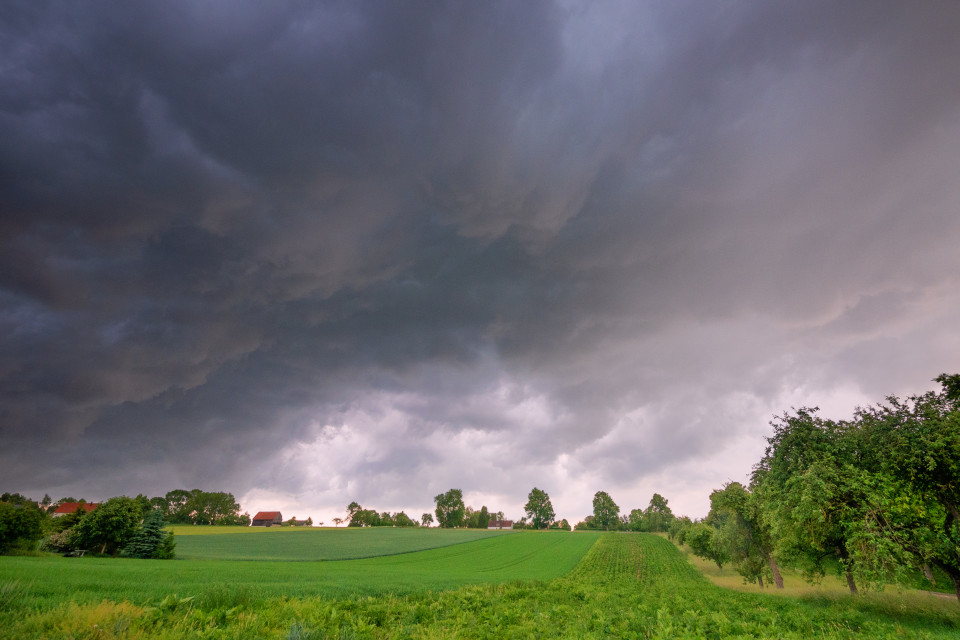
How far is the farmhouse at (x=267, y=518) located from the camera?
152 meters

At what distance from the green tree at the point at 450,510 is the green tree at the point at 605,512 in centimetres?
5793

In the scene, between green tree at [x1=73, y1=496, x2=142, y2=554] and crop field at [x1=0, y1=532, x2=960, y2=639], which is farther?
green tree at [x1=73, y1=496, x2=142, y2=554]

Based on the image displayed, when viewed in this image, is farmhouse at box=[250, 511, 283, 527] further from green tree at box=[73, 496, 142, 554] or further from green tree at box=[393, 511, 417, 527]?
green tree at box=[73, 496, 142, 554]

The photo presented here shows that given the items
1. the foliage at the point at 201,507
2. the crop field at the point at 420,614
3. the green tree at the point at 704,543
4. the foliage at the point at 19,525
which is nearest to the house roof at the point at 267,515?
the foliage at the point at 201,507

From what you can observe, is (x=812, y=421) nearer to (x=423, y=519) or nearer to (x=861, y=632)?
(x=861, y=632)

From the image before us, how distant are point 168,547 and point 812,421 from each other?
5602 centimetres

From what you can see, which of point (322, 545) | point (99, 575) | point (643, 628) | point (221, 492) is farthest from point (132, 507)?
point (221, 492)

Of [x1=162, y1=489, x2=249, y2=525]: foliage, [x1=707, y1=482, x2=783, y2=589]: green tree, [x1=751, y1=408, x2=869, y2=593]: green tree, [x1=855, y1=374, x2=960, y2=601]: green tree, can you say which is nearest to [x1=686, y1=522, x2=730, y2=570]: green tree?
[x1=707, y1=482, x2=783, y2=589]: green tree

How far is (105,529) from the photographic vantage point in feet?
115

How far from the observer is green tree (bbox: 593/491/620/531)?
556 feet

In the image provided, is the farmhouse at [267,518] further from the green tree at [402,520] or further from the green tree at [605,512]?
the green tree at [605,512]

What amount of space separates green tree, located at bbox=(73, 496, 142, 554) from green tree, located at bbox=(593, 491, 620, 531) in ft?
560

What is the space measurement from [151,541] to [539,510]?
157 meters

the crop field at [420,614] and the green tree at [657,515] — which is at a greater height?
the crop field at [420,614]
